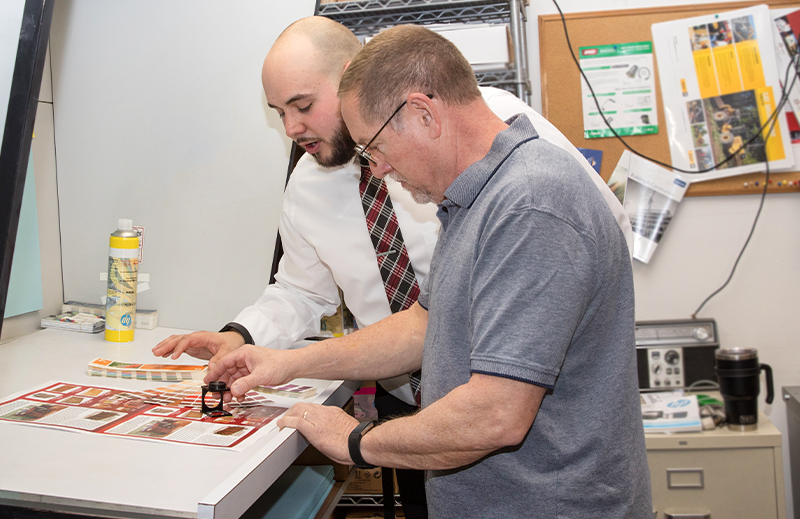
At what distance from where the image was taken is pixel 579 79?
211 cm

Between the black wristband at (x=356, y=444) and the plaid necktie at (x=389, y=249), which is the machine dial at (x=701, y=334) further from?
the black wristband at (x=356, y=444)

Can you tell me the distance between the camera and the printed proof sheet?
0.94 metres

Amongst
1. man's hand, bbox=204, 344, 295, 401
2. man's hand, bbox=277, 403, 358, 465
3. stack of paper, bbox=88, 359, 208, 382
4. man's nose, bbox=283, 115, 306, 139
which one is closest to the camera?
man's hand, bbox=277, 403, 358, 465

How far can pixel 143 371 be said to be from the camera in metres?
1.26

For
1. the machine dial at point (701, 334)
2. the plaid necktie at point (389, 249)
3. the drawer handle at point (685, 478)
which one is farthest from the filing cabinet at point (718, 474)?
the plaid necktie at point (389, 249)

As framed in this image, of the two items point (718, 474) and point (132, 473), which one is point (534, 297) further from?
point (718, 474)

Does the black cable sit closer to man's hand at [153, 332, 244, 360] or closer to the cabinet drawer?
the cabinet drawer

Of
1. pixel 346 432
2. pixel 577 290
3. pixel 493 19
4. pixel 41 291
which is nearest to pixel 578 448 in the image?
pixel 577 290

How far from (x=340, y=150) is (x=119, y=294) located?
0.71 meters

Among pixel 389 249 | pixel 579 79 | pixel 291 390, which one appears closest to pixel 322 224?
pixel 389 249

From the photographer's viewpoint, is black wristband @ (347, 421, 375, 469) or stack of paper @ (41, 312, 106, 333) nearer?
black wristband @ (347, 421, 375, 469)

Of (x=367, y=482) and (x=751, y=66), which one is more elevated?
(x=751, y=66)

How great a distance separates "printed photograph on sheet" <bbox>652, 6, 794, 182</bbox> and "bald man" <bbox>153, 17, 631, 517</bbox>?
35.9 inches

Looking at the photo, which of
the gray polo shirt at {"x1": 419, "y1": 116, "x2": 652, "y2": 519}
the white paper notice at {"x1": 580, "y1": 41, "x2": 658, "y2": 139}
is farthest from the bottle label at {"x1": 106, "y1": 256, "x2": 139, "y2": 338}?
the white paper notice at {"x1": 580, "y1": 41, "x2": 658, "y2": 139}
